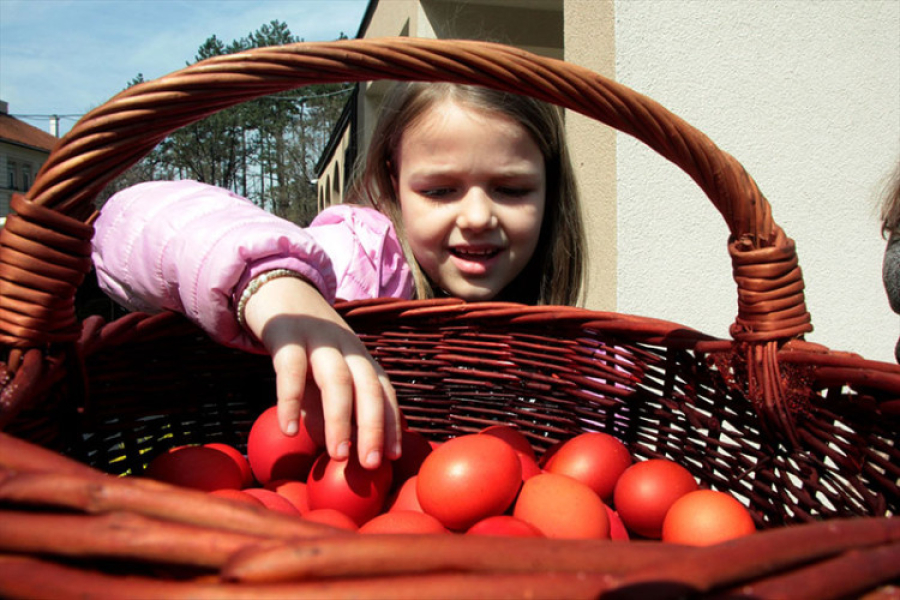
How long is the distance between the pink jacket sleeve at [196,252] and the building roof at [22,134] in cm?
2858

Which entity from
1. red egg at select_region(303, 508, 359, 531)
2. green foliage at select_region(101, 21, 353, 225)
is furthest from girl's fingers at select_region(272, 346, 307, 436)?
green foliage at select_region(101, 21, 353, 225)

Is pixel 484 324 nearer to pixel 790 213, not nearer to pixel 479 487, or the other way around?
pixel 479 487

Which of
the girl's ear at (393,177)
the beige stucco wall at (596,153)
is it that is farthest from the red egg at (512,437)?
the beige stucco wall at (596,153)

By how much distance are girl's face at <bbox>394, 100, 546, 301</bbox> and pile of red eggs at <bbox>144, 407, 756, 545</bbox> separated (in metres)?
0.62

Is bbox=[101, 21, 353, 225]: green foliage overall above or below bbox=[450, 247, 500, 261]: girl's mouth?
above

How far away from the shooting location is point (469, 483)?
87 centimetres

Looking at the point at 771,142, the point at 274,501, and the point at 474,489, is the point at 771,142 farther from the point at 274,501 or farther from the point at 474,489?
the point at 274,501

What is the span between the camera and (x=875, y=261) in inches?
106

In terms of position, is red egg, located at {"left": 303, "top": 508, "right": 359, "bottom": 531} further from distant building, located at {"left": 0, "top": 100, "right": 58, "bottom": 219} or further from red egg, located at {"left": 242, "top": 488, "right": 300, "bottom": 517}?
distant building, located at {"left": 0, "top": 100, "right": 58, "bottom": 219}

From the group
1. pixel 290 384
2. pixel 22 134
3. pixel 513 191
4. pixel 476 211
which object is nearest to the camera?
pixel 290 384

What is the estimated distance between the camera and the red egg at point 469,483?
2.84ft

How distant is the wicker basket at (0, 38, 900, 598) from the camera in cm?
33

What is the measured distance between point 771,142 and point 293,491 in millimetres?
2330

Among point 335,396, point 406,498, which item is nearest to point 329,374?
point 335,396
